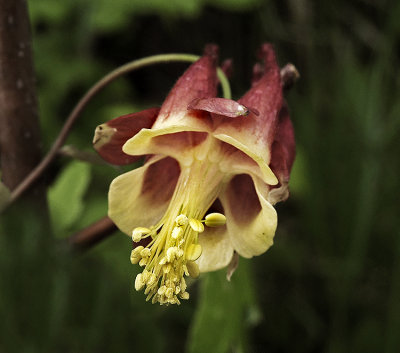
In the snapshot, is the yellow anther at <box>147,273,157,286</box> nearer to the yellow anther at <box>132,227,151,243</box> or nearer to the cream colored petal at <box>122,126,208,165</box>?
the yellow anther at <box>132,227,151,243</box>

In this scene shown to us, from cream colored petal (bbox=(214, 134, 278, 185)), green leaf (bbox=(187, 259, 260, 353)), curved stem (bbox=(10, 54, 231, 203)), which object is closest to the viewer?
cream colored petal (bbox=(214, 134, 278, 185))

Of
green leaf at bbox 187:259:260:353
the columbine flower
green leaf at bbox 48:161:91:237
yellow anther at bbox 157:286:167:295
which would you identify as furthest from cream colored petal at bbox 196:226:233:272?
green leaf at bbox 48:161:91:237

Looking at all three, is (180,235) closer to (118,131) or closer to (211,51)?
(118,131)

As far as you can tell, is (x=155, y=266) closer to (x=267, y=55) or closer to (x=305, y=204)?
(x=267, y=55)

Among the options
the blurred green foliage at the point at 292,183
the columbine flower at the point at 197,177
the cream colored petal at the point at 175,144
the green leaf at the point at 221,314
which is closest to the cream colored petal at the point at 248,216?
the columbine flower at the point at 197,177

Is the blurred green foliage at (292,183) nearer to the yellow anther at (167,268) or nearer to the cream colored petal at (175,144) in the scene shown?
the yellow anther at (167,268)

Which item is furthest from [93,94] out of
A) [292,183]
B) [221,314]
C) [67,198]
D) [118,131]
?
[292,183]

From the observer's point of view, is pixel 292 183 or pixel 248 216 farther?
pixel 292 183
